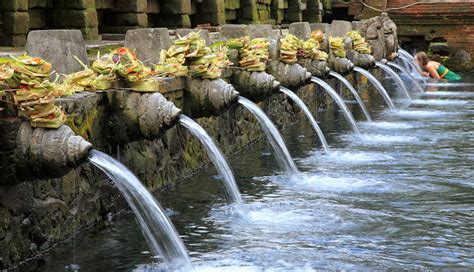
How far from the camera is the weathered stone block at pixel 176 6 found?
16953 millimetres

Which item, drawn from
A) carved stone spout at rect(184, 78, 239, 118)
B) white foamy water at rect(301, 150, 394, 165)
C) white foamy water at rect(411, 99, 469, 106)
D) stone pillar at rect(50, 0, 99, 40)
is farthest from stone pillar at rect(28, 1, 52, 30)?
white foamy water at rect(411, 99, 469, 106)

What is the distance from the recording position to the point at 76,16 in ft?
42.5

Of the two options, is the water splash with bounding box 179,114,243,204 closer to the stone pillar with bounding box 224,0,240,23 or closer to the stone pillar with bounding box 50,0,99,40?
the stone pillar with bounding box 50,0,99,40

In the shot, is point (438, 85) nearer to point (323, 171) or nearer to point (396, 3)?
point (396, 3)

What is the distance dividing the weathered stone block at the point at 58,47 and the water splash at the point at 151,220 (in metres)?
1.24

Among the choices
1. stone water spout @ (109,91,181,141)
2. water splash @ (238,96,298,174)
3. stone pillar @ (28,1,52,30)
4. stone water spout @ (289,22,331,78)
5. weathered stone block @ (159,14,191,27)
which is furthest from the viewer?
weathered stone block @ (159,14,191,27)

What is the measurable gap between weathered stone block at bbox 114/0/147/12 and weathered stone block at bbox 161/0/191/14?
5.71ft

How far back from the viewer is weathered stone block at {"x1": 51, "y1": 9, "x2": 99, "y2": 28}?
42.4 ft

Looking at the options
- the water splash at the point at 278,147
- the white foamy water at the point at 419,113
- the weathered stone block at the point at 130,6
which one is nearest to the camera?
the water splash at the point at 278,147

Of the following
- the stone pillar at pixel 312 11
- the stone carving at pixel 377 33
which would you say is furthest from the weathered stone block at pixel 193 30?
the stone pillar at pixel 312 11

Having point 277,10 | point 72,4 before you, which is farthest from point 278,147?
point 277,10

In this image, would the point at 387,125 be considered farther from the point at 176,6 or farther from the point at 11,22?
the point at 11,22

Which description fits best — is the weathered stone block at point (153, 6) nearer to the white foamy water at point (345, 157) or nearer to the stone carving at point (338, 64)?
the stone carving at point (338, 64)

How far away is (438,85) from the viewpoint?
2284 cm
